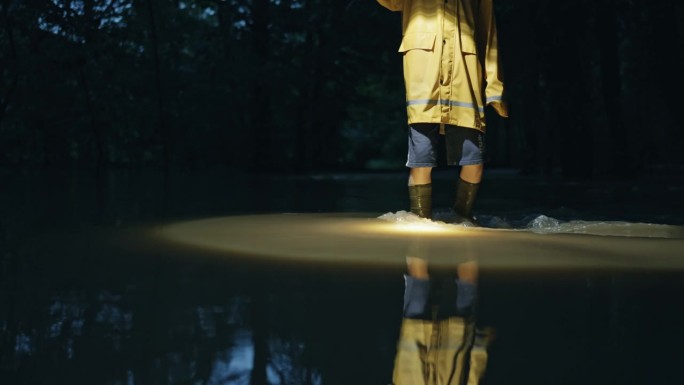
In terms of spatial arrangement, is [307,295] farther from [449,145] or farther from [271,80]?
[271,80]

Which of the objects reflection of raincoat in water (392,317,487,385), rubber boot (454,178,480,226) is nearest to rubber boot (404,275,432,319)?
reflection of raincoat in water (392,317,487,385)

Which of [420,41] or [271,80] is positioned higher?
[271,80]

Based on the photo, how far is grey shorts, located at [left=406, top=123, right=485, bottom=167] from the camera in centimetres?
638

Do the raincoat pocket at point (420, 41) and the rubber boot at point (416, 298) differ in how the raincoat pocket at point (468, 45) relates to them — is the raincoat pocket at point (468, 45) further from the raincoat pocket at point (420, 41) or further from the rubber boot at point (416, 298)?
the rubber boot at point (416, 298)

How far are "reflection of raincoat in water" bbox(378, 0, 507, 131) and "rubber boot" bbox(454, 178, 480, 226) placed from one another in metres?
0.42

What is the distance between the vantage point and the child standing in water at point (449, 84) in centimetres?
624

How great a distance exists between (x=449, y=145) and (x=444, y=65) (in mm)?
586

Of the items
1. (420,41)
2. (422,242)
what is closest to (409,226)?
(422,242)

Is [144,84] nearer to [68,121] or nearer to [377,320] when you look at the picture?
[68,121]

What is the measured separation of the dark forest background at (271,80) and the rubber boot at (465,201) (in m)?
6.56

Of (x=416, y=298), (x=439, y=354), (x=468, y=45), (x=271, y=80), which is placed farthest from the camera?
(x=271, y=80)

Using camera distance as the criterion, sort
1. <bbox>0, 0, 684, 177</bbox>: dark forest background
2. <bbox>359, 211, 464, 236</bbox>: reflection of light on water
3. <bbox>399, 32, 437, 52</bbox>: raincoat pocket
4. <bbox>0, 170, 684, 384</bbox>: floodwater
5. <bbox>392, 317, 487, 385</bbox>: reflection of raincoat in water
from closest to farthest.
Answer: <bbox>392, 317, 487, 385</bbox>: reflection of raincoat in water → <bbox>0, 170, 684, 384</bbox>: floodwater → <bbox>359, 211, 464, 236</bbox>: reflection of light on water → <bbox>399, 32, 437, 52</bbox>: raincoat pocket → <bbox>0, 0, 684, 177</bbox>: dark forest background

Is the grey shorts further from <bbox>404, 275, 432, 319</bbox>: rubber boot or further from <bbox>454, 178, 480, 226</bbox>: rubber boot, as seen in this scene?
<bbox>404, 275, 432, 319</bbox>: rubber boot

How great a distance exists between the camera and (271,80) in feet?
59.0
